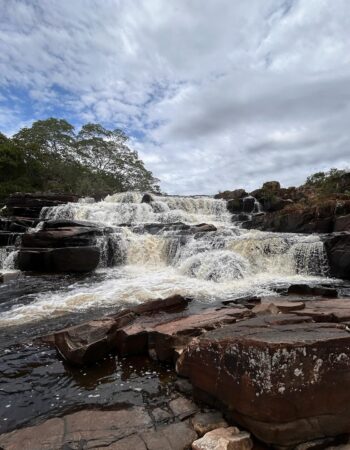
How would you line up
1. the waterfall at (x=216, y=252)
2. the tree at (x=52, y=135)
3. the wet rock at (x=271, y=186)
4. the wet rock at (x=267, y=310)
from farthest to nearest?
the tree at (x=52, y=135) < the wet rock at (x=271, y=186) < the waterfall at (x=216, y=252) < the wet rock at (x=267, y=310)

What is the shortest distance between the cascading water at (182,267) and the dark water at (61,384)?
2.28 metres

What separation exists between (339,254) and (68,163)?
35152 mm

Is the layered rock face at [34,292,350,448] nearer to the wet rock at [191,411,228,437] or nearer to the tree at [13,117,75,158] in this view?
the wet rock at [191,411,228,437]

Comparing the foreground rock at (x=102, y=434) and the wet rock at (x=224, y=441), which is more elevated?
the wet rock at (x=224, y=441)

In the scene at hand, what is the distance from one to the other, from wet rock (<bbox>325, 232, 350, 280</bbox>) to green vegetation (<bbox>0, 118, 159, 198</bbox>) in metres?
25.8

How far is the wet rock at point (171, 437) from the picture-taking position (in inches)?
129

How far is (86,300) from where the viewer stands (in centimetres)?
937

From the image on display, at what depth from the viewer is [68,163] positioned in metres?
41.4

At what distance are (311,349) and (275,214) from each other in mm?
17981

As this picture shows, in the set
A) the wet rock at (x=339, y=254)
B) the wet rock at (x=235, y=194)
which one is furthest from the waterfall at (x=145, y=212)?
the wet rock at (x=339, y=254)

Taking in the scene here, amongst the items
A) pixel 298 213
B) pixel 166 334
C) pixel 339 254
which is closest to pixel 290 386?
pixel 166 334

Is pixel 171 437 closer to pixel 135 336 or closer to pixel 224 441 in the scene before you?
pixel 224 441

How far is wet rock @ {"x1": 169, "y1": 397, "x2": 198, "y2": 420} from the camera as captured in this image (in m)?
3.83

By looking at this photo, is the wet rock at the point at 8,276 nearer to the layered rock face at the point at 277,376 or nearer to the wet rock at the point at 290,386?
the layered rock face at the point at 277,376
